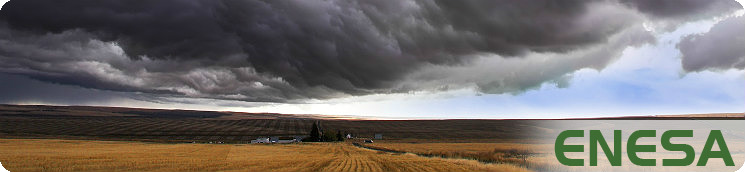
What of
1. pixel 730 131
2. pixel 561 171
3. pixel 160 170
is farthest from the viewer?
pixel 730 131

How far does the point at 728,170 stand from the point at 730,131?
76.1m

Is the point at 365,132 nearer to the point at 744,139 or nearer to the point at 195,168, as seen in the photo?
the point at 744,139

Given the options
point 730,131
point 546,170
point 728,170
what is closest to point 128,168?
point 546,170

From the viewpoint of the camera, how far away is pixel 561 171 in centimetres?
2603

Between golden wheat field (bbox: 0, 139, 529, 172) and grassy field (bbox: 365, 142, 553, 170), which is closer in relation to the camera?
golden wheat field (bbox: 0, 139, 529, 172)

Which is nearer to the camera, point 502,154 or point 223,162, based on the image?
point 223,162

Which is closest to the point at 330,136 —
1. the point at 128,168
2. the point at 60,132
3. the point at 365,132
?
the point at 365,132

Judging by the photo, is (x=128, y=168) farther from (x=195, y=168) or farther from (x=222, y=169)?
(x=222, y=169)

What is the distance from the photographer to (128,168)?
94.6 ft

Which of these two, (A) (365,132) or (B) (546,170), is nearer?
(B) (546,170)

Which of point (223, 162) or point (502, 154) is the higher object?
point (502, 154)

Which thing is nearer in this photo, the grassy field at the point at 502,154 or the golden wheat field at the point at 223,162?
the golden wheat field at the point at 223,162

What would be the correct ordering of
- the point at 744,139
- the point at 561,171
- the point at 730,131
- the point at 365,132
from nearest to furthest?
the point at 561,171, the point at 744,139, the point at 730,131, the point at 365,132

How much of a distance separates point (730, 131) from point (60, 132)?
555 ft
